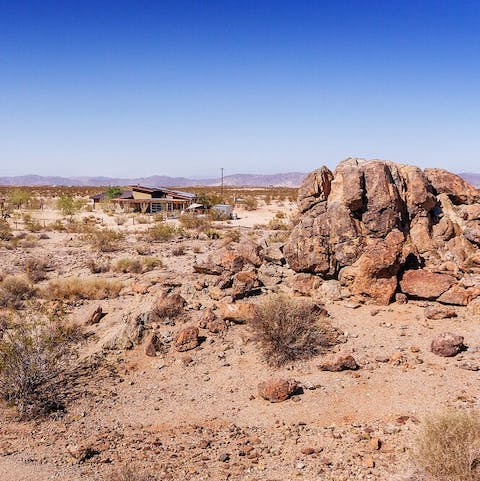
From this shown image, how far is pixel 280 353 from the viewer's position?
32.0 feet

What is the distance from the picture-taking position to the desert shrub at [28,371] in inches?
323

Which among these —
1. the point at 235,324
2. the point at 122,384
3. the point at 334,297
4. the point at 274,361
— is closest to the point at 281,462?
the point at 274,361

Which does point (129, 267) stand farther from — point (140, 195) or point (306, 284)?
point (140, 195)

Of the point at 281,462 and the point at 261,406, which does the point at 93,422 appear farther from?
the point at 281,462

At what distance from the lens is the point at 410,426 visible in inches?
279

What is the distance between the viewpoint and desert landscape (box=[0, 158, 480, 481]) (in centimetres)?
655

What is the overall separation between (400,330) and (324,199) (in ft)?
16.7

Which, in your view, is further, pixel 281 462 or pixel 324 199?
pixel 324 199

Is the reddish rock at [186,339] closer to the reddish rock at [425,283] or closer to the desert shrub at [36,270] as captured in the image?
the reddish rock at [425,283]

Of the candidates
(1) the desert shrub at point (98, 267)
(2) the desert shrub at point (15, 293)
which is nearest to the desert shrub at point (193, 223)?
(1) the desert shrub at point (98, 267)

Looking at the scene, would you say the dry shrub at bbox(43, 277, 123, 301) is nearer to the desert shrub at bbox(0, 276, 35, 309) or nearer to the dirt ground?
the desert shrub at bbox(0, 276, 35, 309)

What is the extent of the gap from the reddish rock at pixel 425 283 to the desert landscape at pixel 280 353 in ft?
0.13

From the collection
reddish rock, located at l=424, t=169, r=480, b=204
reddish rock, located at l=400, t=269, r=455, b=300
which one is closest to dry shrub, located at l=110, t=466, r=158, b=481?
reddish rock, located at l=400, t=269, r=455, b=300

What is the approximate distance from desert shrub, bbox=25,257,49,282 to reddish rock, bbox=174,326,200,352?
878cm
